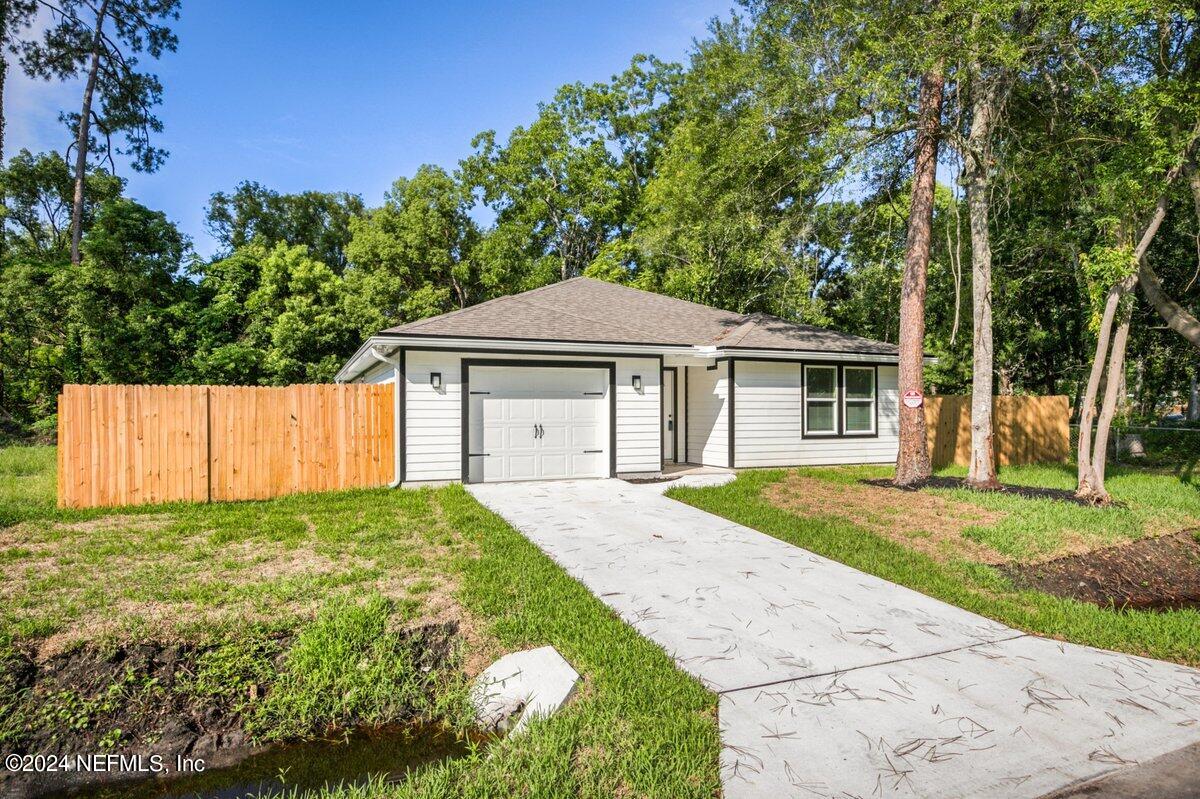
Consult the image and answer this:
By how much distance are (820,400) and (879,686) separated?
9.95 m

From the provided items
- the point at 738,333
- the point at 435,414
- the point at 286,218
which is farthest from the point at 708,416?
the point at 286,218

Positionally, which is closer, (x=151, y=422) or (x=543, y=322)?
(x=151, y=422)

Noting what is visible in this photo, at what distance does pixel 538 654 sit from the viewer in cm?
369

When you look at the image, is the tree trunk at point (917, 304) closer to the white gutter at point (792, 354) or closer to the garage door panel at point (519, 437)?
the white gutter at point (792, 354)

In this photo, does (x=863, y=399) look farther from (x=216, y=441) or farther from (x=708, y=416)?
(x=216, y=441)

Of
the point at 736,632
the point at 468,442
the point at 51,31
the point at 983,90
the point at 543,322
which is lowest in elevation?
the point at 736,632

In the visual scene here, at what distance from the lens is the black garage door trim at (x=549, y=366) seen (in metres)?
10.1

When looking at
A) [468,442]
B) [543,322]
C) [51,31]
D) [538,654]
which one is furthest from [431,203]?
[538,654]

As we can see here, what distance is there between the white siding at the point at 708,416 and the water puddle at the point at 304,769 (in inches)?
364

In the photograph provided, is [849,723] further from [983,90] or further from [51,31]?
[51,31]

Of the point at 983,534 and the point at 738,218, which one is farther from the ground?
the point at 738,218

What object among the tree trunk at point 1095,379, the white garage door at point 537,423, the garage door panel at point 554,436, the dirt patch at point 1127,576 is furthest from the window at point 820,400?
the dirt patch at point 1127,576

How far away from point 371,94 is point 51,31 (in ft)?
47.6

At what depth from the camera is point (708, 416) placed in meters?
12.6
